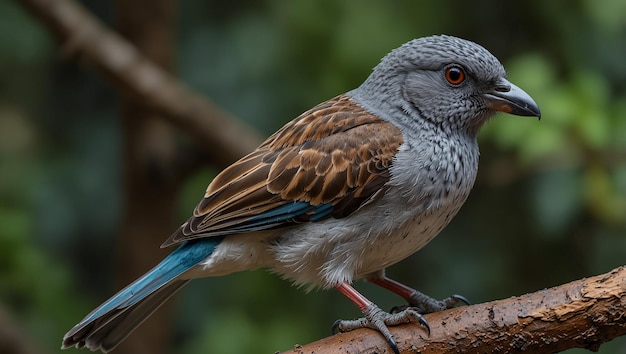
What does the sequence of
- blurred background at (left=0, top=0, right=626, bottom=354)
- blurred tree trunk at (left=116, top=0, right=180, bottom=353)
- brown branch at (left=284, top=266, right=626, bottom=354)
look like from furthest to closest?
1. blurred tree trunk at (left=116, top=0, right=180, bottom=353)
2. blurred background at (left=0, top=0, right=626, bottom=354)
3. brown branch at (left=284, top=266, right=626, bottom=354)

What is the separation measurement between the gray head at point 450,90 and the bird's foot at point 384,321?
83cm

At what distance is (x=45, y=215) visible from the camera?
5.84 meters

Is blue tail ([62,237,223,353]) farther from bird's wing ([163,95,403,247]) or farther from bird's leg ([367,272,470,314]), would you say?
bird's leg ([367,272,470,314])

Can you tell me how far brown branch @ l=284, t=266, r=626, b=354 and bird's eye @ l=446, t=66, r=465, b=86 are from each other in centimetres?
100

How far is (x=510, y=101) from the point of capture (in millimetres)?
3664

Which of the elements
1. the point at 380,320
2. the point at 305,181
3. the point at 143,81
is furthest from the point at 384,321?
the point at 143,81

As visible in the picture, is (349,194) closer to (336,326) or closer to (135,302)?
(336,326)

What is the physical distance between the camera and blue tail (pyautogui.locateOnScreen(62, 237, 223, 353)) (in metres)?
3.49

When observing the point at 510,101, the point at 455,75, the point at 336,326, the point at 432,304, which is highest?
the point at 455,75

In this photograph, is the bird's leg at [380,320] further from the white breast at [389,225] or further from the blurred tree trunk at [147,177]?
the blurred tree trunk at [147,177]

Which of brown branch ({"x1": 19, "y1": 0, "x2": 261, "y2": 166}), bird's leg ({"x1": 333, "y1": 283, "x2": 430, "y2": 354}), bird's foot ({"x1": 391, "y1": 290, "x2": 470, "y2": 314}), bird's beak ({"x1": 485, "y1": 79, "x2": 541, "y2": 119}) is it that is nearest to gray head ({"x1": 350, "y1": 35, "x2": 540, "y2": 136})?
bird's beak ({"x1": 485, "y1": 79, "x2": 541, "y2": 119})

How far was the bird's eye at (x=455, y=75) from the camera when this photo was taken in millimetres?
3709

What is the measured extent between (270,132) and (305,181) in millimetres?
2378

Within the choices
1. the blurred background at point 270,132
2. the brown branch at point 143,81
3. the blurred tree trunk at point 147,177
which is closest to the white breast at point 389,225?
the blurred background at point 270,132
